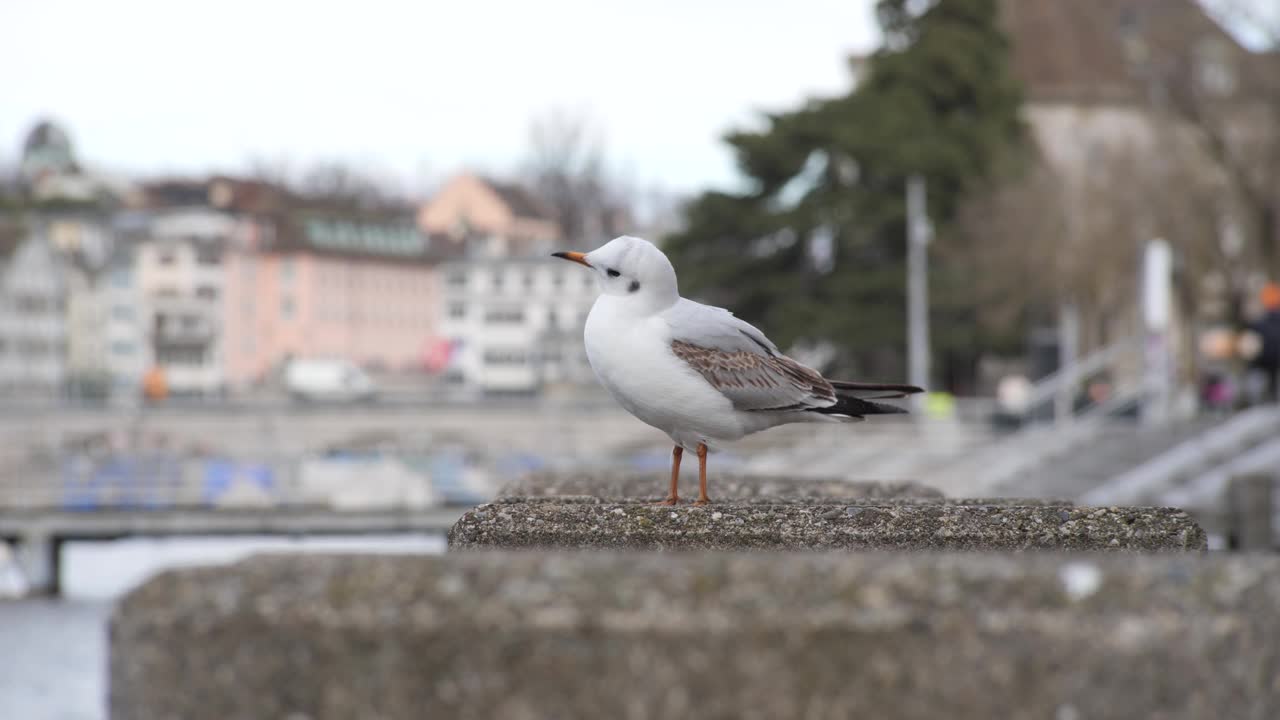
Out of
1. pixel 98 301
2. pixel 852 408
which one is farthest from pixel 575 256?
pixel 98 301

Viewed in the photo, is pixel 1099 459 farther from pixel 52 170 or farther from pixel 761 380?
pixel 52 170

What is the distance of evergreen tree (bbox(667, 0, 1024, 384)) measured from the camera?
63.6 metres

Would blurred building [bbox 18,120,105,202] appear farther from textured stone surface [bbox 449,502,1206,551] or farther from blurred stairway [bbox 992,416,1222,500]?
textured stone surface [bbox 449,502,1206,551]

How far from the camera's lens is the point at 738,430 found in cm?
463

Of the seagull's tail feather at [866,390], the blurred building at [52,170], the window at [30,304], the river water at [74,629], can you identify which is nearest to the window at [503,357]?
the blurred building at [52,170]

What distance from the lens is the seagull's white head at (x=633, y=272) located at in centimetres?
441

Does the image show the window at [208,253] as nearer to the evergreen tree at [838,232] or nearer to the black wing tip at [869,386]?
the evergreen tree at [838,232]

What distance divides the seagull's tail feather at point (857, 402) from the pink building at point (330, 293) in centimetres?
13832

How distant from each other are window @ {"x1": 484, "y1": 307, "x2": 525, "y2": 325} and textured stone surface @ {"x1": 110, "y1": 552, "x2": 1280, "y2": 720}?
497 feet

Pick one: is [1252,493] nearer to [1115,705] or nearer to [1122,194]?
[1115,705]

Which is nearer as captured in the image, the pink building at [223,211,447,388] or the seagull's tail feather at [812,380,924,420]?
the seagull's tail feather at [812,380,924,420]

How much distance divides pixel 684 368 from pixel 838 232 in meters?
61.6

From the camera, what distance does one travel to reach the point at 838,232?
216 ft

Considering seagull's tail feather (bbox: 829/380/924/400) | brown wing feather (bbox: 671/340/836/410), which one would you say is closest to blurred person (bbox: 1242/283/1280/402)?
seagull's tail feather (bbox: 829/380/924/400)
